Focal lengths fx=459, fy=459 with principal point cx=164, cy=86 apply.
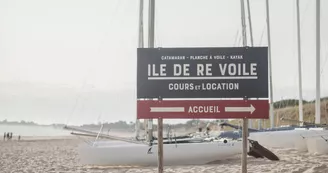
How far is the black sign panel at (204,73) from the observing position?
27.0 ft

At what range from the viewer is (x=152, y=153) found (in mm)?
16750

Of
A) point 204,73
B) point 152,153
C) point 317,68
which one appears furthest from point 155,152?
point 317,68

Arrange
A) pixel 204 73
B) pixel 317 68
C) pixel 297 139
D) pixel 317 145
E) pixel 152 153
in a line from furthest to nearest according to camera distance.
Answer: pixel 317 68, pixel 297 139, pixel 317 145, pixel 152 153, pixel 204 73

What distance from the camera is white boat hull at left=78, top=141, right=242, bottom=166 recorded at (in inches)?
664

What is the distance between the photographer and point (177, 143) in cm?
1739

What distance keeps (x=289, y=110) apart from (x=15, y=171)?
40881 mm

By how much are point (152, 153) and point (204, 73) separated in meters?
8.99

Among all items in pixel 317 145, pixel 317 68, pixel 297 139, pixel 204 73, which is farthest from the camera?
pixel 317 68

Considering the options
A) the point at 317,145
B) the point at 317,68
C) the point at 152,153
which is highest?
the point at 317,68

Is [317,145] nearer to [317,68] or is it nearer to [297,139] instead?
[297,139]

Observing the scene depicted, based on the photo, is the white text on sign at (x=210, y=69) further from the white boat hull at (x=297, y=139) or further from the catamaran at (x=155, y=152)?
the white boat hull at (x=297, y=139)

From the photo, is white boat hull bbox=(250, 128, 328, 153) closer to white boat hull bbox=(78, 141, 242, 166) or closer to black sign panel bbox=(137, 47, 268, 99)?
white boat hull bbox=(78, 141, 242, 166)

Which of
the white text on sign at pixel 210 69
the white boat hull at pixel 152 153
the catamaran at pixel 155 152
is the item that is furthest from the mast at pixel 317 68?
the white text on sign at pixel 210 69

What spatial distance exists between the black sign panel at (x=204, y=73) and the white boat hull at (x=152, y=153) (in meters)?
8.79
